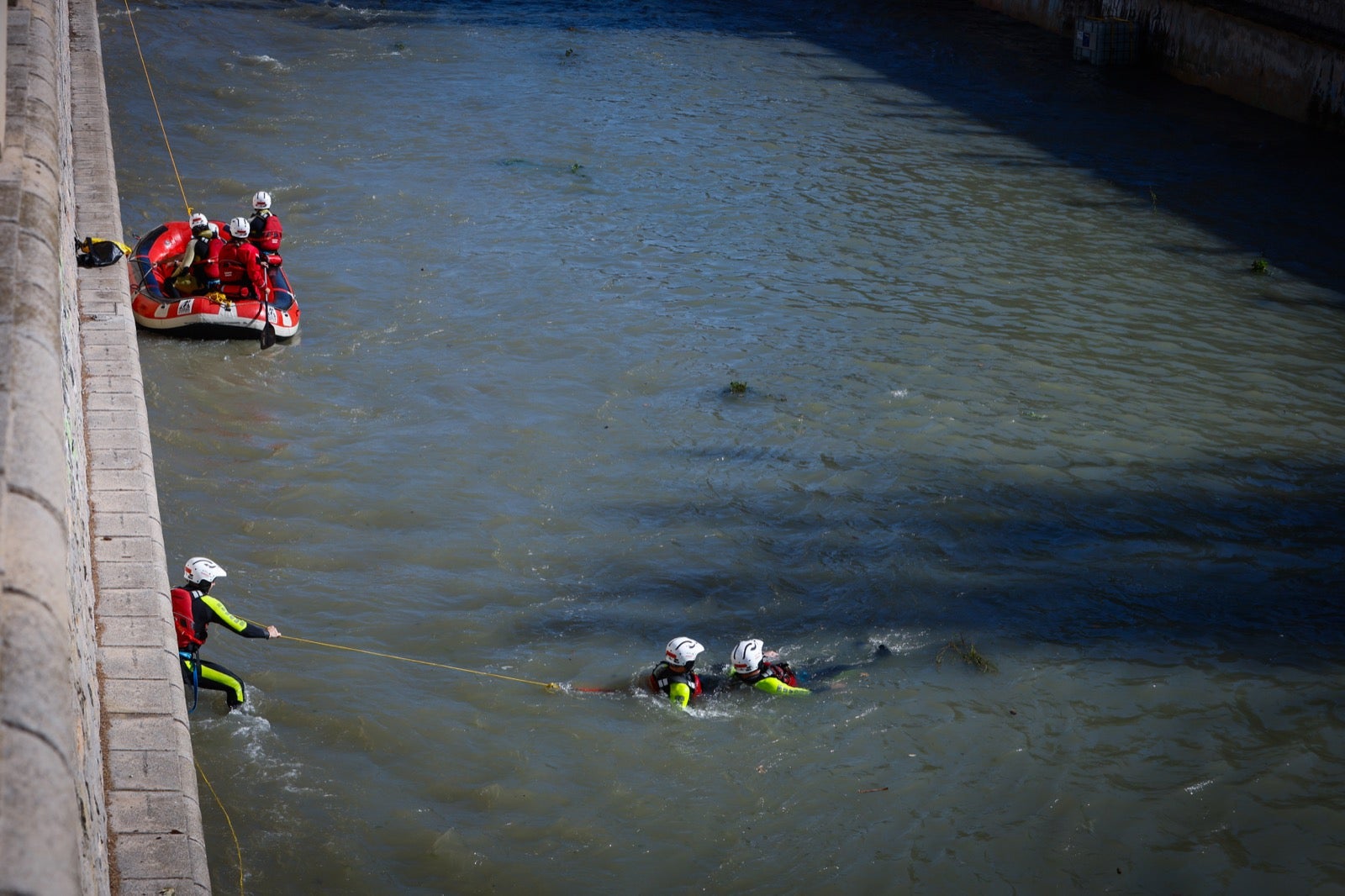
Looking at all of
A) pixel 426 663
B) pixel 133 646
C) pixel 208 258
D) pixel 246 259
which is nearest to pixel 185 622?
pixel 426 663

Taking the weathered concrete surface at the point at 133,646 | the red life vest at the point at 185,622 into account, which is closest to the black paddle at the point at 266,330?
the weathered concrete surface at the point at 133,646

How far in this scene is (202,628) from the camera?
8234 millimetres

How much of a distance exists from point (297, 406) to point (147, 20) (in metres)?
19.4

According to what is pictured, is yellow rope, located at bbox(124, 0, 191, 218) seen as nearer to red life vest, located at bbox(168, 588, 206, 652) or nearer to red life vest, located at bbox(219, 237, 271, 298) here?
red life vest, located at bbox(219, 237, 271, 298)

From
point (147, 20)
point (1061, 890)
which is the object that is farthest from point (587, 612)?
point (147, 20)

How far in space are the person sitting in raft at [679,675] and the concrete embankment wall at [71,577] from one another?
133 inches

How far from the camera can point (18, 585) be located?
310cm

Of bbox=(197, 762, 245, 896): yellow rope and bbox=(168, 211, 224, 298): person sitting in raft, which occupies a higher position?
bbox=(168, 211, 224, 298): person sitting in raft

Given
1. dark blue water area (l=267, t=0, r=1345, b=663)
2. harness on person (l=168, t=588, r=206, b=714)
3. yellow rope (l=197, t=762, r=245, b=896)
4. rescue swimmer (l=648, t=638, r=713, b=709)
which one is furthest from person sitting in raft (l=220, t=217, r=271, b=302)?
rescue swimmer (l=648, t=638, r=713, b=709)

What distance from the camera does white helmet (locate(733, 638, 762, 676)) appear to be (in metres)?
8.58

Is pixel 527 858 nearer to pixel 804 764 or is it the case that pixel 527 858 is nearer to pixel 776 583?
pixel 804 764

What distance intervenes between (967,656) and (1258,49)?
1798cm

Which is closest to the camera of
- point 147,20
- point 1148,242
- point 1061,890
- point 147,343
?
point 1061,890

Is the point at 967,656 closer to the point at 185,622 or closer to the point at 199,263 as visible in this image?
the point at 185,622
